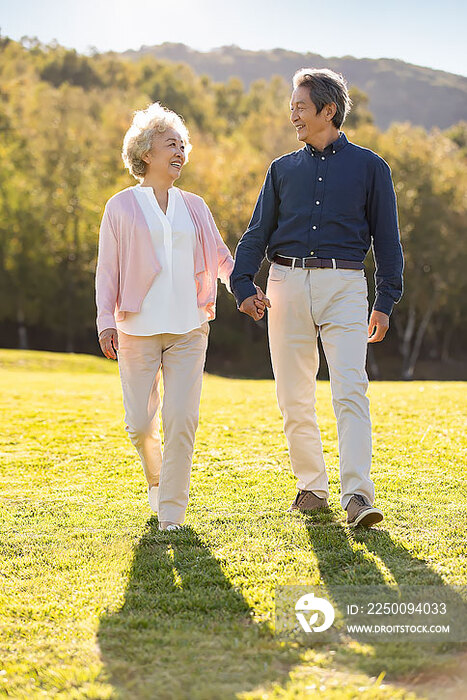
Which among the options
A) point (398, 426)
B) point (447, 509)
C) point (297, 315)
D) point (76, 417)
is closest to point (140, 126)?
point (297, 315)

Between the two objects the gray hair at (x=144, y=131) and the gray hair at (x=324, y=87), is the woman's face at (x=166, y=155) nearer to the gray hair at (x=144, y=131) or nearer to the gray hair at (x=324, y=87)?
the gray hair at (x=144, y=131)

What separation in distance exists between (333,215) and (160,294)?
114 cm

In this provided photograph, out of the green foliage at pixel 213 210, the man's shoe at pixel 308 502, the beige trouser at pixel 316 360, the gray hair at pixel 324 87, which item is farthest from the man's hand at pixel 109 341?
the green foliage at pixel 213 210

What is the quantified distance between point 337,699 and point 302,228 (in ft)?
9.77

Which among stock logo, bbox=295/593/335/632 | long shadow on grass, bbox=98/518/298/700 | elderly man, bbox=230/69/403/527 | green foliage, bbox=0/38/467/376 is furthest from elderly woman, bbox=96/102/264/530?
green foliage, bbox=0/38/467/376

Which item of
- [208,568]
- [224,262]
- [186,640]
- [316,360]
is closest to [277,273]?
[224,262]

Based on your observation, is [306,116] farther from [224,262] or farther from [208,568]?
[208,568]

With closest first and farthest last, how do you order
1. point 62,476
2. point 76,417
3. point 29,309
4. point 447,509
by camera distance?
point 447,509 < point 62,476 < point 76,417 < point 29,309

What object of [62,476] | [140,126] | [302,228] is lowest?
[62,476]

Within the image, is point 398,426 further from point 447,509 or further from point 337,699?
point 337,699

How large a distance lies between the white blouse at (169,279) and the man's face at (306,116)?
898 millimetres

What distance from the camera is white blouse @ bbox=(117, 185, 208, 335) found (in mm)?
4793

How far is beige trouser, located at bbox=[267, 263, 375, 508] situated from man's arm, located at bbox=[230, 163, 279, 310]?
0.15 metres

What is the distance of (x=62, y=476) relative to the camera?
711 cm
